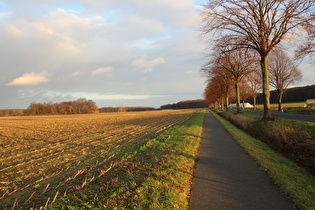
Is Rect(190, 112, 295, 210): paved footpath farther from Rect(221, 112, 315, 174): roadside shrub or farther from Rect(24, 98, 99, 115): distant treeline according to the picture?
Rect(24, 98, 99, 115): distant treeline

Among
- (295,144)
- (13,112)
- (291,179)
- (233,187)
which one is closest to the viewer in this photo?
(233,187)

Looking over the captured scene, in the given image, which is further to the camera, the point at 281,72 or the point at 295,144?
the point at 281,72

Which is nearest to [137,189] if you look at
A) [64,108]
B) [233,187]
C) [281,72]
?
[233,187]

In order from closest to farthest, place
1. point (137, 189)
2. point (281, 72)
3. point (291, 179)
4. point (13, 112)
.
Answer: point (137, 189), point (291, 179), point (281, 72), point (13, 112)

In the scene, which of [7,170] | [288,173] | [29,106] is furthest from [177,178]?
[29,106]

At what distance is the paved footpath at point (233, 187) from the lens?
4.15 metres

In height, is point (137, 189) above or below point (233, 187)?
above

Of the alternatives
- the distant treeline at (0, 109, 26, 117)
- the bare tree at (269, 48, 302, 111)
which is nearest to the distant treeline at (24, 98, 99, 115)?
the distant treeline at (0, 109, 26, 117)

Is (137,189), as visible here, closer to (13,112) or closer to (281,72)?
(281,72)

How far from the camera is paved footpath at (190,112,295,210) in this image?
4.15 m

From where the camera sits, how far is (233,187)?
16.6 ft

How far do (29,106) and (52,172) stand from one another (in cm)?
14806

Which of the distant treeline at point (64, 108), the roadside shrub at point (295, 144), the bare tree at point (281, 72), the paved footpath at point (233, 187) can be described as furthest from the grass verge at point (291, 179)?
the distant treeline at point (64, 108)

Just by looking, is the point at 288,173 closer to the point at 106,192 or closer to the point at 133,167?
the point at 133,167
